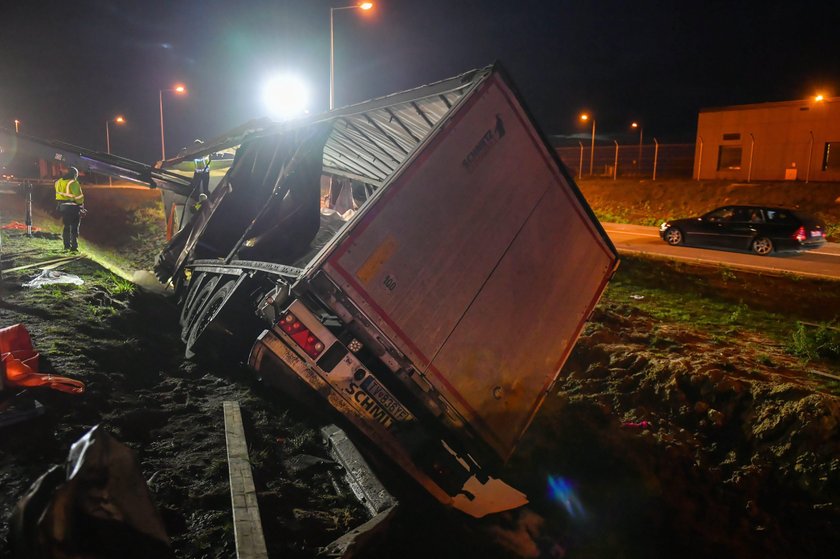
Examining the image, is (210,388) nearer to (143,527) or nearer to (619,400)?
(143,527)

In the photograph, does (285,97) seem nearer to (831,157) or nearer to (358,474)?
(358,474)

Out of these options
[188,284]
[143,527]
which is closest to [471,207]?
[143,527]

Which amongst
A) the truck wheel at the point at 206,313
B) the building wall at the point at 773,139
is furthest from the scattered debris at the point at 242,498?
the building wall at the point at 773,139

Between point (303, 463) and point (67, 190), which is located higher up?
point (303, 463)

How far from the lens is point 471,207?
416 centimetres

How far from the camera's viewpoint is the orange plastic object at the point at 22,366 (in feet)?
13.5

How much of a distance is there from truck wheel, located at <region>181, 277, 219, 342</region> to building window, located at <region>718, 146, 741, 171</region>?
2695 cm

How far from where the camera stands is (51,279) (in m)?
8.20

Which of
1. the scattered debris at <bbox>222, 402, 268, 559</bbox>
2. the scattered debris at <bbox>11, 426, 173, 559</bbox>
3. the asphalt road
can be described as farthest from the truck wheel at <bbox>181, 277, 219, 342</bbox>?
the asphalt road

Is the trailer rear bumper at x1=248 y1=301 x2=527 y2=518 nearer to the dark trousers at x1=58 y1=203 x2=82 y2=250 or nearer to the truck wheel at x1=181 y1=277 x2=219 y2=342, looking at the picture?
the truck wheel at x1=181 y1=277 x2=219 y2=342

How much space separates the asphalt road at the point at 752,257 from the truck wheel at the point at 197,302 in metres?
10.5

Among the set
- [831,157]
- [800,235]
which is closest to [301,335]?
[800,235]

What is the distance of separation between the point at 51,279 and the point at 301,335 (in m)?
6.35

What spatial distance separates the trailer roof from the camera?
444cm
